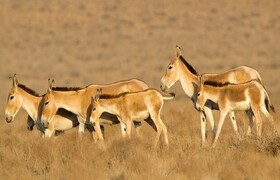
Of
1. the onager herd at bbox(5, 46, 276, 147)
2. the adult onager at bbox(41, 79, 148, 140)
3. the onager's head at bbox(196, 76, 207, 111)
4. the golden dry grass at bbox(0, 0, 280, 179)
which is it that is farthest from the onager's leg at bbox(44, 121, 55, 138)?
the onager's head at bbox(196, 76, 207, 111)

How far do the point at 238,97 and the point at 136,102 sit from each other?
2.11 m

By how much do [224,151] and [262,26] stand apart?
39988mm

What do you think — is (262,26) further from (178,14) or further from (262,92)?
(262,92)

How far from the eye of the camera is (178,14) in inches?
2184

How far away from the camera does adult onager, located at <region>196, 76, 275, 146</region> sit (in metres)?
14.6

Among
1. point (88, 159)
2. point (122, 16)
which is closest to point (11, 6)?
point (122, 16)

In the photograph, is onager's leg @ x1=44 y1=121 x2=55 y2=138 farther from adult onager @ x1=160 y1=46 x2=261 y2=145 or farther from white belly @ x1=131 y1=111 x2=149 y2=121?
adult onager @ x1=160 y1=46 x2=261 y2=145

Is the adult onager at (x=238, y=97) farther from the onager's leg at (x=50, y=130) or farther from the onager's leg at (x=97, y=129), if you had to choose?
the onager's leg at (x=50, y=130)

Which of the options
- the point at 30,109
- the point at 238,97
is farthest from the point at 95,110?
the point at 238,97

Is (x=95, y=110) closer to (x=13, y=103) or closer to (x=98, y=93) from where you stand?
(x=98, y=93)

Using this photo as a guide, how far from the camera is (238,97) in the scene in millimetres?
14617

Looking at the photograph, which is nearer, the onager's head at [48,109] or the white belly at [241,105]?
the white belly at [241,105]

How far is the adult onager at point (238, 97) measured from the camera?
14555 millimetres

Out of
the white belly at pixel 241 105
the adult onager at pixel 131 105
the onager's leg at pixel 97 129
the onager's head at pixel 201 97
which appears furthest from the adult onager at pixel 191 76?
the onager's leg at pixel 97 129
